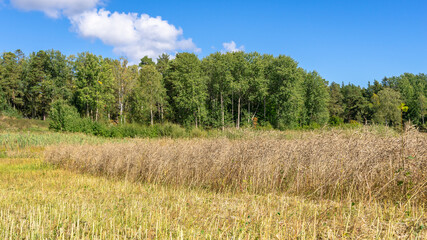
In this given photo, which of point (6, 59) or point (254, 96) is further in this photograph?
point (6, 59)

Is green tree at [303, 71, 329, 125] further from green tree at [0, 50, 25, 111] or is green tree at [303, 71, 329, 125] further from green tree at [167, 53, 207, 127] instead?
green tree at [0, 50, 25, 111]

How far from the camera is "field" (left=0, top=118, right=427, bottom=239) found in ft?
14.9

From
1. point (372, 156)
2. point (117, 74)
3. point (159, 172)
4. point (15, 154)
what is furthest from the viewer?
point (117, 74)

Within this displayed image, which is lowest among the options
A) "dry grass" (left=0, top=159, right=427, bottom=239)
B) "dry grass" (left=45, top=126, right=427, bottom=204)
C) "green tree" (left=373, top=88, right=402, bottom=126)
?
"dry grass" (left=0, top=159, right=427, bottom=239)

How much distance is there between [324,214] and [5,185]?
10107 mm

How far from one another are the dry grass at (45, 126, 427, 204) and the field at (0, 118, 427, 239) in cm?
3

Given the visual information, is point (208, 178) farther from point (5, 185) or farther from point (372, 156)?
point (5, 185)

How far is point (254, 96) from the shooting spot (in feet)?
147

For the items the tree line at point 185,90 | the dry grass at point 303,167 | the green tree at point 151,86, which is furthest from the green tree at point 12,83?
the dry grass at point 303,167

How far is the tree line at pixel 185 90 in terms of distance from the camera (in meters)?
43.7

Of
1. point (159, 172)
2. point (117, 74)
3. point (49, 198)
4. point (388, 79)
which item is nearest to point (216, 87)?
point (117, 74)

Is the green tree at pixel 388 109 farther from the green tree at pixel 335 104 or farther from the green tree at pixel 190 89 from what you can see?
the green tree at pixel 190 89

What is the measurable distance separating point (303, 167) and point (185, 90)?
36.9 meters

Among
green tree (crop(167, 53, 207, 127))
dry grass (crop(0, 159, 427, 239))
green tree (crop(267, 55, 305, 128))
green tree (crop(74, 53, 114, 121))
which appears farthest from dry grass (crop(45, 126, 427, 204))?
green tree (crop(74, 53, 114, 121))
